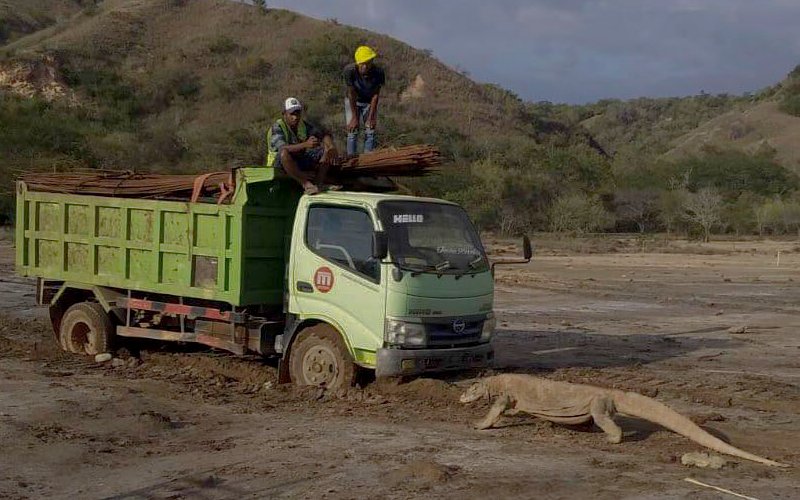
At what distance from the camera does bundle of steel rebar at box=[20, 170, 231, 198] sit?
1070 centimetres

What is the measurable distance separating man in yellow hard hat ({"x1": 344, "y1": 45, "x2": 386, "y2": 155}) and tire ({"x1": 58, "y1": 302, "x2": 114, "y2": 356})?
3.60 meters

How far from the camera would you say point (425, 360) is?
31.2ft

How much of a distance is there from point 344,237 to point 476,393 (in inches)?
80.9

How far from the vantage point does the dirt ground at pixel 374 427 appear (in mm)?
7035

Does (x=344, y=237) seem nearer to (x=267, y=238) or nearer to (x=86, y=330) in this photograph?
(x=267, y=238)

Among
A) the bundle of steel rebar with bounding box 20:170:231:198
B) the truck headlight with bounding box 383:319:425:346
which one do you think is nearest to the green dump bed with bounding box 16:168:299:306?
the bundle of steel rebar with bounding box 20:170:231:198

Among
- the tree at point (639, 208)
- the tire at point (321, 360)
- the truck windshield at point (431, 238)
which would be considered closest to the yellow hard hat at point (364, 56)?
the truck windshield at point (431, 238)

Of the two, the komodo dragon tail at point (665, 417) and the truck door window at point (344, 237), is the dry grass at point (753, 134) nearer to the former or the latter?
the truck door window at point (344, 237)

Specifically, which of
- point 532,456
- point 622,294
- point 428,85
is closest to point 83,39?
point 428,85

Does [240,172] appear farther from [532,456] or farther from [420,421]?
[532,456]

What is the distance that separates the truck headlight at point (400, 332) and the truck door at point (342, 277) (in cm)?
8

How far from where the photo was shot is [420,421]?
9.04 m

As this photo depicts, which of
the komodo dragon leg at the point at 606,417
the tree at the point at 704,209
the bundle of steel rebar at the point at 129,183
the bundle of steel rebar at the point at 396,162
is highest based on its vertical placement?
the tree at the point at 704,209

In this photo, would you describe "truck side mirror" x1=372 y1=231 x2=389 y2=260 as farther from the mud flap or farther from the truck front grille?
the mud flap
